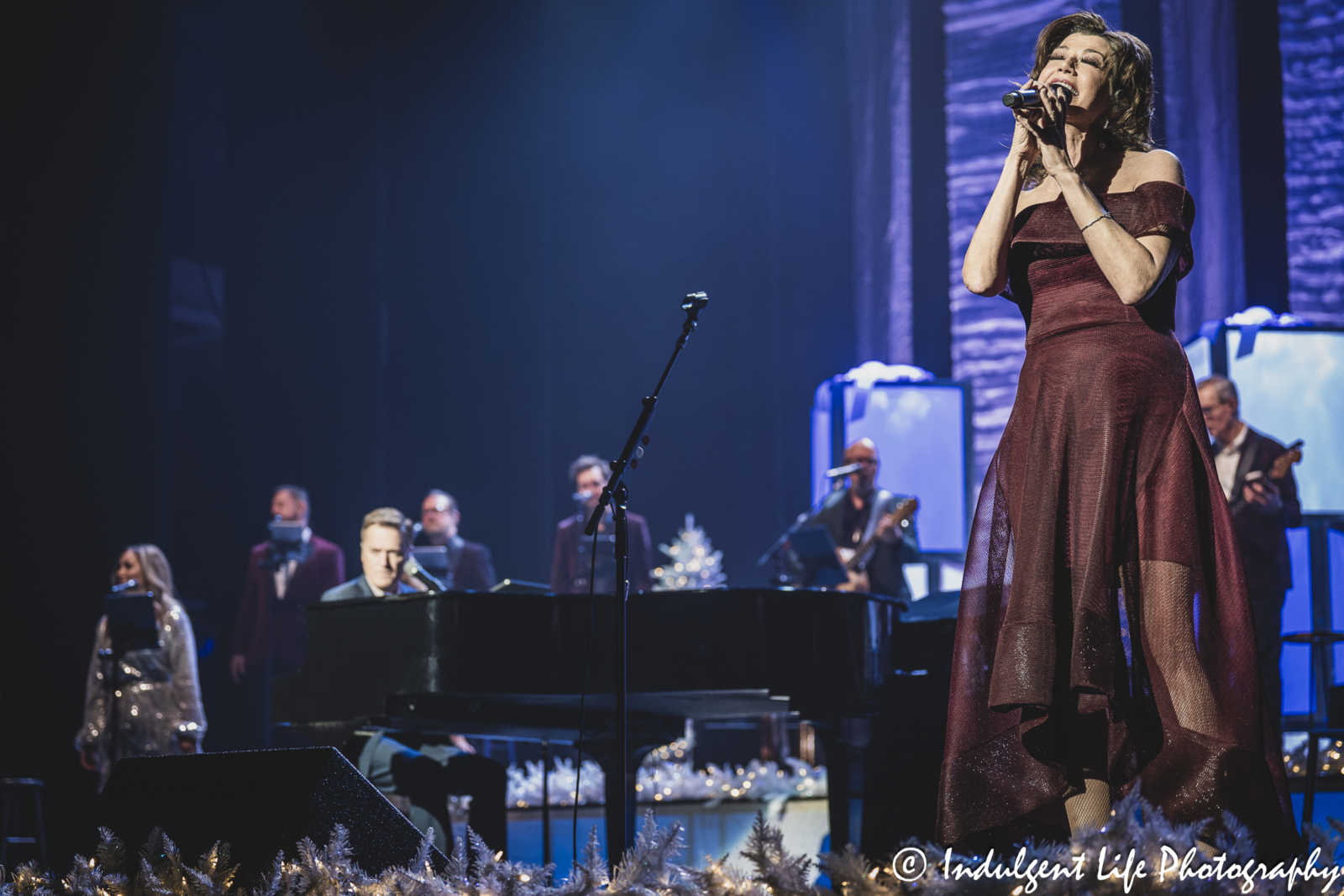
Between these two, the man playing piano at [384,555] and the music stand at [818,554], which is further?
the music stand at [818,554]

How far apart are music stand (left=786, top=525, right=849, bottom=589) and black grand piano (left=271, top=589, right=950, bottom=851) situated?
2481mm

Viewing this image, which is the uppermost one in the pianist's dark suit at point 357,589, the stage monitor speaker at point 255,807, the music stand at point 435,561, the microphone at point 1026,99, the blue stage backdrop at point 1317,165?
the blue stage backdrop at point 1317,165

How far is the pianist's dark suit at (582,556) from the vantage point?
7.75m

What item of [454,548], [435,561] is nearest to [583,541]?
[454,548]

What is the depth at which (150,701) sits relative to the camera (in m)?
6.88

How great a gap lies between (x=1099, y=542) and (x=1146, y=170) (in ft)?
2.21

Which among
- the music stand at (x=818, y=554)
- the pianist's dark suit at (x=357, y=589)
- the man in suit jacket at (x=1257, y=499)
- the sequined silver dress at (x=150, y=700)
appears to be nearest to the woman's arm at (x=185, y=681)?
the sequined silver dress at (x=150, y=700)

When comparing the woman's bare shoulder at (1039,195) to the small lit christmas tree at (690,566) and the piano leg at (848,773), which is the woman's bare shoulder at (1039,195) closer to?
the piano leg at (848,773)

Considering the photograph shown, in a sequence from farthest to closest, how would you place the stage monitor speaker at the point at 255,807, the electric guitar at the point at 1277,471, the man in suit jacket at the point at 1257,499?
1. the electric guitar at the point at 1277,471
2. the man in suit jacket at the point at 1257,499
3. the stage monitor speaker at the point at 255,807

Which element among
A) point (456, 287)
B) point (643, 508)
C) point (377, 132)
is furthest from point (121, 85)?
point (643, 508)

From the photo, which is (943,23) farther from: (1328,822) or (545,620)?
(1328,822)

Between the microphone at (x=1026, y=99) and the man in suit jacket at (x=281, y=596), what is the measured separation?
264 inches

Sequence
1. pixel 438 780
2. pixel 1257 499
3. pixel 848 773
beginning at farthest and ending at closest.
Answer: pixel 1257 499 < pixel 438 780 < pixel 848 773

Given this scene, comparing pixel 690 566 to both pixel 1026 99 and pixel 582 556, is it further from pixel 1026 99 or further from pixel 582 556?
pixel 1026 99
